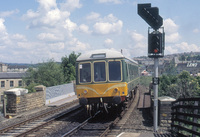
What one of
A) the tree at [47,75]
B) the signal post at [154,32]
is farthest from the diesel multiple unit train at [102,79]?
the tree at [47,75]

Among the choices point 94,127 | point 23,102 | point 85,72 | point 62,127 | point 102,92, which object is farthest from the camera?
point 23,102

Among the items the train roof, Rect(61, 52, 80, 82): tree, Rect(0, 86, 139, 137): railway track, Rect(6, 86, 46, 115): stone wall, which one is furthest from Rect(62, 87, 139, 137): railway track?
Rect(61, 52, 80, 82): tree

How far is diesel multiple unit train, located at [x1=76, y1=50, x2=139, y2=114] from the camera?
11625 millimetres

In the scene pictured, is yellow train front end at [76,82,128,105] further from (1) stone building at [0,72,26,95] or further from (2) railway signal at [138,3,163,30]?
(1) stone building at [0,72,26,95]

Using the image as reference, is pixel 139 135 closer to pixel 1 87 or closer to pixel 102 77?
pixel 102 77

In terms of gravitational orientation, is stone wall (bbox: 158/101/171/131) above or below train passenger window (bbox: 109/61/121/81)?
below

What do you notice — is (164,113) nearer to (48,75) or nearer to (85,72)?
(85,72)

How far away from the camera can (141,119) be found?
11.6 m

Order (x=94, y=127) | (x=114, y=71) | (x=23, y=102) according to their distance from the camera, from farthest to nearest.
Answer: (x=23, y=102), (x=114, y=71), (x=94, y=127)

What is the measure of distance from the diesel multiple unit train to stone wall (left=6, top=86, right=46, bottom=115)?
5077mm

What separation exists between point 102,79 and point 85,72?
0.90 m

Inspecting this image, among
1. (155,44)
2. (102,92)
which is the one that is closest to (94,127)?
(102,92)

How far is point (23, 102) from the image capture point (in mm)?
15656

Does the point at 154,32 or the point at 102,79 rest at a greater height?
the point at 154,32
